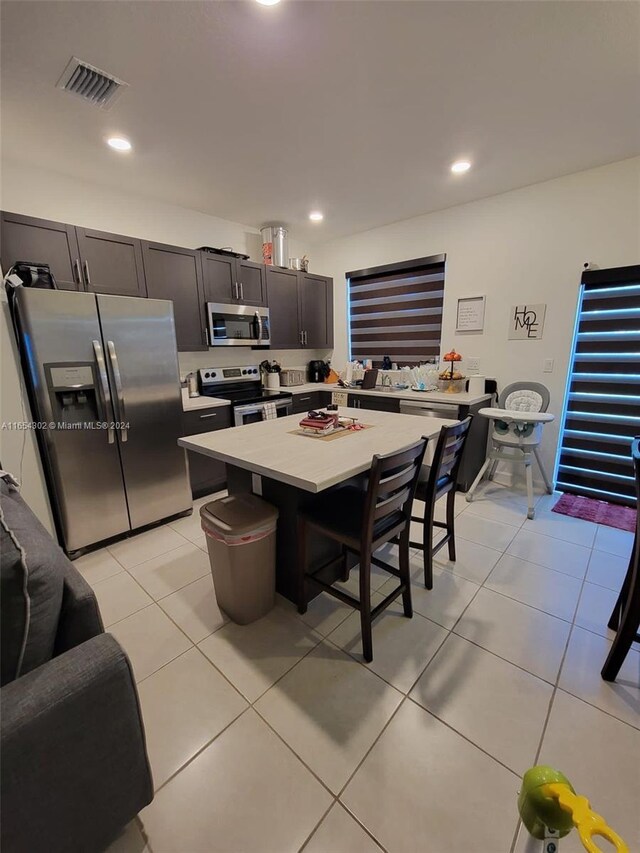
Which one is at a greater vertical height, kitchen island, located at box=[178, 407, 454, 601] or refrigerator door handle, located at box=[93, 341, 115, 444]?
refrigerator door handle, located at box=[93, 341, 115, 444]

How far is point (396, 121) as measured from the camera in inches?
84.7

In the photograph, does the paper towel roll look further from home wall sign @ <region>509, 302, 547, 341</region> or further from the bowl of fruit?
home wall sign @ <region>509, 302, 547, 341</region>

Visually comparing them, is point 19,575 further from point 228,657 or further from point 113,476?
point 113,476

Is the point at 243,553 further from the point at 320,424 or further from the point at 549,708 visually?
the point at 549,708

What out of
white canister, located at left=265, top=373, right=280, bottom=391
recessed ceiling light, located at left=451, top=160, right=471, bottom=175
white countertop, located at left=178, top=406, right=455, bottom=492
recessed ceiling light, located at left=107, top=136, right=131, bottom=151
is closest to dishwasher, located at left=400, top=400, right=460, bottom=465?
white countertop, located at left=178, top=406, right=455, bottom=492

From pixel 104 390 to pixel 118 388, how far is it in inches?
3.5

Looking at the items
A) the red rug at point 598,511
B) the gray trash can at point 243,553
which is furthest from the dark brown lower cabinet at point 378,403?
the gray trash can at point 243,553

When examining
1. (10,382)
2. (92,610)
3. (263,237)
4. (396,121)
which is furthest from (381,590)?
(263,237)

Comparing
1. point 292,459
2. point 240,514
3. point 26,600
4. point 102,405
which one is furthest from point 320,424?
point 102,405

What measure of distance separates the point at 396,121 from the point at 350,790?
10.8ft

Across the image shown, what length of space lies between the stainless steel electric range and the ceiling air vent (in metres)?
2.04

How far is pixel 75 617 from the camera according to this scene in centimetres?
96

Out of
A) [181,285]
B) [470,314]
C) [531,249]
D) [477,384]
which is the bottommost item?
[477,384]

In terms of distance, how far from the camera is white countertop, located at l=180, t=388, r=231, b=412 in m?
3.03
